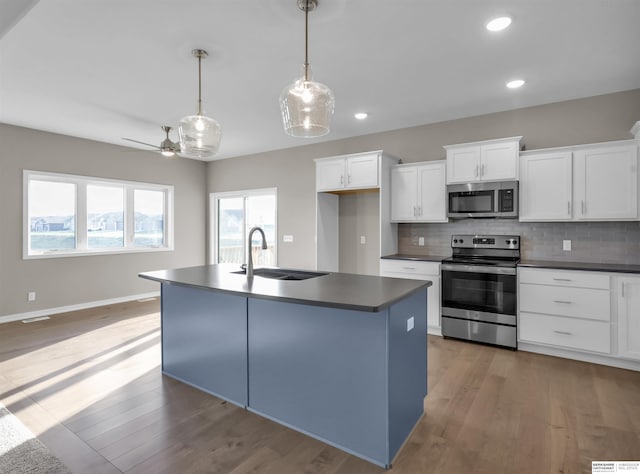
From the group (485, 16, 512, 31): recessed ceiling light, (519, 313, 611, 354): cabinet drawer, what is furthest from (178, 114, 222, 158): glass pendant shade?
(519, 313, 611, 354): cabinet drawer

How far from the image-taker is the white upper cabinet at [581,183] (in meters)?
3.39

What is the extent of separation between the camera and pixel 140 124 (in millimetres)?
4836

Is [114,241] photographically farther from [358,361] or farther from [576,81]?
[576,81]

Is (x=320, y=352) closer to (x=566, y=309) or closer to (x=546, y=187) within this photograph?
(x=566, y=309)

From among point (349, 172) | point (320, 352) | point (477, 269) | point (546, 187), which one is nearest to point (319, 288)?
point (320, 352)

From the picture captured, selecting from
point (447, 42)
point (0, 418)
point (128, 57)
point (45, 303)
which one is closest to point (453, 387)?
point (447, 42)

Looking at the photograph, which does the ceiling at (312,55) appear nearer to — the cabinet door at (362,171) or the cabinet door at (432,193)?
the cabinet door at (362,171)

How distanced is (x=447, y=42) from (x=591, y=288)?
2593 millimetres

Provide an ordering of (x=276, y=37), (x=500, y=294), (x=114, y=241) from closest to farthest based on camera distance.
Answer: (x=276, y=37) < (x=500, y=294) < (x=114, y=241)

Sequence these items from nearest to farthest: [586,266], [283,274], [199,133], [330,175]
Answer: [199,133] → [283,274] → [586,266] → [330,175]

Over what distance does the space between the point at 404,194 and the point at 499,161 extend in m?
1.17

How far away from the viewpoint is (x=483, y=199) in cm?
407

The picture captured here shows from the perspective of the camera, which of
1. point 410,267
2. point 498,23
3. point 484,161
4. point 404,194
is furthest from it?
point 404,194

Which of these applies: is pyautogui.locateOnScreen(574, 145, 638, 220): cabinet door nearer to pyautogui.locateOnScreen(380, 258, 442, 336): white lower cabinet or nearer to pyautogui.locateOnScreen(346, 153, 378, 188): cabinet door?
pyautogui.locateOnScreen(380, 258, 442, 336): white lower cabinet
